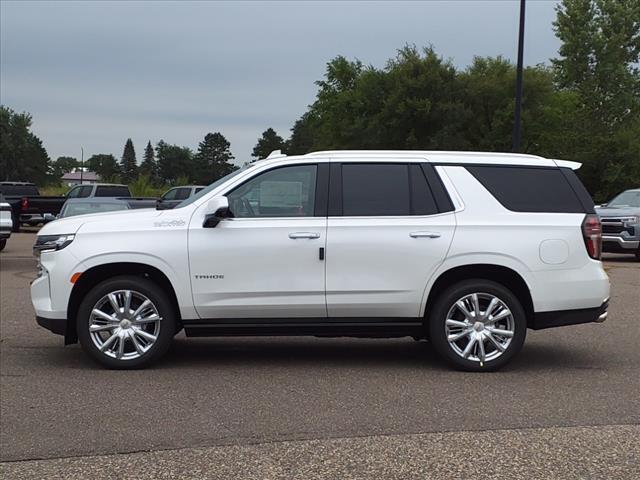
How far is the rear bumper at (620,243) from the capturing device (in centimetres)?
1798

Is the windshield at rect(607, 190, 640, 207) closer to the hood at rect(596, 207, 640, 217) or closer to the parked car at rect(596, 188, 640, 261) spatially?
the parked car at rect(596, 188, 640, 261)

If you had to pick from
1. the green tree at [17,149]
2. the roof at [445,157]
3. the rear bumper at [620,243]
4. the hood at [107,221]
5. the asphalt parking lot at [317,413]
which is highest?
the green tree at [17,149]

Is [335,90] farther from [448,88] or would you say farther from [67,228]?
[67,228]

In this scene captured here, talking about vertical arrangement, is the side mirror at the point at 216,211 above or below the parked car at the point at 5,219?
above

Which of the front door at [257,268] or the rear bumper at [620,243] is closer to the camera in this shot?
the front door at [257,268]

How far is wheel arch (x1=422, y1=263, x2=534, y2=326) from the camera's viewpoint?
6715mm

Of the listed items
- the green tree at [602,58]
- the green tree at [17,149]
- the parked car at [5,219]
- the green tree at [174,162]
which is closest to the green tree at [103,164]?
the green tree at [174,162]

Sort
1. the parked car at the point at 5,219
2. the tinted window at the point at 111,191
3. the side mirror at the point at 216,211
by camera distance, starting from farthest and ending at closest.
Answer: the tinted window at the point at 111,191 < the parked car at the point at 5,219 < the side mirror at the point at 216,211

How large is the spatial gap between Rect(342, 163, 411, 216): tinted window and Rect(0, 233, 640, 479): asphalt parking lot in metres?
1.41

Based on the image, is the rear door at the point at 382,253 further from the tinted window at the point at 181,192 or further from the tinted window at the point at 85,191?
the tinted window at the point at 85,191

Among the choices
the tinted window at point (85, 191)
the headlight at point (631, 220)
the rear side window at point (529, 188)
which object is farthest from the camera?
the tinted window at point (85, 191)

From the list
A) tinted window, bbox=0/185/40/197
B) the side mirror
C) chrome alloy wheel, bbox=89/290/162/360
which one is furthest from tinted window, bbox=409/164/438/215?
tinted window, bbox=0/185/40/197

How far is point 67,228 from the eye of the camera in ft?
22.1

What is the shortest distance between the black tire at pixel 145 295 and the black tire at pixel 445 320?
7.36 feet
